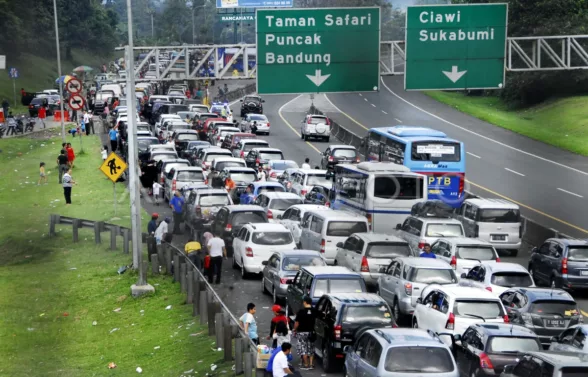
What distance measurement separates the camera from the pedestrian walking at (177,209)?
3434 cm

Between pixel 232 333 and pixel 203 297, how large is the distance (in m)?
3.13

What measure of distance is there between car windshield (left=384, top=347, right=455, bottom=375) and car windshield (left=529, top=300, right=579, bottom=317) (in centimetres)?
623

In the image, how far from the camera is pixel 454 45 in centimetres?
3088

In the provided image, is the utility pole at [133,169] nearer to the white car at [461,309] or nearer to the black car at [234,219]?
the black car at [234,219]

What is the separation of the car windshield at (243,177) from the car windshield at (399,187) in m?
9.13

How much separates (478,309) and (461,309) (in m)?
0.35

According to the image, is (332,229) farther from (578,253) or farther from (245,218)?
(578,253)

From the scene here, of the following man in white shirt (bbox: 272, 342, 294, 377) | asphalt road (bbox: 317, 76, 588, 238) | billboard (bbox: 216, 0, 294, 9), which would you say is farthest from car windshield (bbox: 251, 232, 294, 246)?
billboard (bbox: 216, 0, 294, 9)

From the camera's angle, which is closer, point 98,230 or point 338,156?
point 98,230

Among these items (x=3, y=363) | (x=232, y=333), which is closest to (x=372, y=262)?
(x=232, y=333)

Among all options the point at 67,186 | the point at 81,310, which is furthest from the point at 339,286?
the point at 67,186

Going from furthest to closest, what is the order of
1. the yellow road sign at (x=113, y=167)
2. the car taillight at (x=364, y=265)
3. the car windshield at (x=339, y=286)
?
the yellow road sign at (x=113, y=167)
the car taillight at (x=364, y=265)
the car windshield at (x=339, y=286)

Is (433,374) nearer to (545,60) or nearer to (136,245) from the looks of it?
(136,245)

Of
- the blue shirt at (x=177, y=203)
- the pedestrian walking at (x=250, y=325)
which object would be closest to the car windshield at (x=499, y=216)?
the blue shirt at (x=177, y=203)
